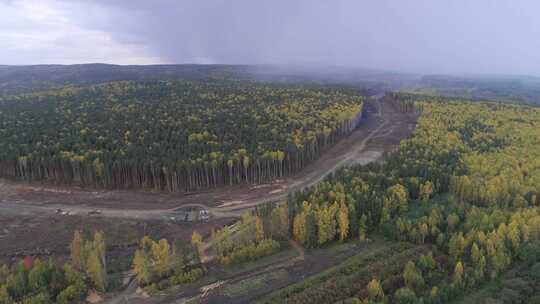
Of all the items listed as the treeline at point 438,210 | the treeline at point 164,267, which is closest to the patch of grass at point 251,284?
the treeline at point 164,267

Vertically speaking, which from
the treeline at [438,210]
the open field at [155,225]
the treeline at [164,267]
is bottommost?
the open field at [155,225]

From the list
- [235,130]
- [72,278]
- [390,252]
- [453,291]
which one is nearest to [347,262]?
[390,252]

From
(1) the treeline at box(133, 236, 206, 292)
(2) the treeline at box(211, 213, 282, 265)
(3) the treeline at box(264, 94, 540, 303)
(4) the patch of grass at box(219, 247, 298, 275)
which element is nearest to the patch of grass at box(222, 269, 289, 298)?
(4) the patch of grass at box(219, 247, 298, 275)

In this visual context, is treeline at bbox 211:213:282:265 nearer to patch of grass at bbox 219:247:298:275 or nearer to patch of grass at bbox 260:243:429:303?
patch of grass at bbox 219:247:298:275

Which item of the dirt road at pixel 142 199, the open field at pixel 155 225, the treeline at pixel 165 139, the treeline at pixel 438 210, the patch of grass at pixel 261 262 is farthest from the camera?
the treeline at pixel 165 139

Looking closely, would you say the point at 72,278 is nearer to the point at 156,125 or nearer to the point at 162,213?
the point at 162,213

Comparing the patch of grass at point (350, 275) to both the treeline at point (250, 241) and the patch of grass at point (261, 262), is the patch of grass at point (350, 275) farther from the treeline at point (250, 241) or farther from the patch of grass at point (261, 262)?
the treeline at point (250, 241)
